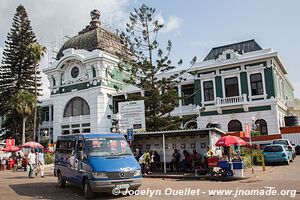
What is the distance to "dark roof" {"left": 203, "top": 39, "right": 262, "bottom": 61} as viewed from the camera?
32719 mm

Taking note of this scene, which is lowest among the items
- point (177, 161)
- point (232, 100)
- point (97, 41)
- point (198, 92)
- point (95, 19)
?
point (177, 161)

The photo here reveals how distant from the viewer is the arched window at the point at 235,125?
102ft

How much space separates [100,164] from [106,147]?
1105 mm

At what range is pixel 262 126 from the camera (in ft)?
99.1

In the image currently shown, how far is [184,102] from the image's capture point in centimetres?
3609

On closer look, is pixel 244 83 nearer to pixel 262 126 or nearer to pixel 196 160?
pixel 262 126

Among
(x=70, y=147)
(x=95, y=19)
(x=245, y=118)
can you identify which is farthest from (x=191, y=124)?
(x=70, y=147)

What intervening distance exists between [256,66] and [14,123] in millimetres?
30587

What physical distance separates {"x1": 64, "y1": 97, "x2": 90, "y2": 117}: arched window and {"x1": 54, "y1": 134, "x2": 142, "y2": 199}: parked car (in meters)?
27.1

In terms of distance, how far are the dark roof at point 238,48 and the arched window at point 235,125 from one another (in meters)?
6.96

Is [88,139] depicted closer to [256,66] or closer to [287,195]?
[287,195]

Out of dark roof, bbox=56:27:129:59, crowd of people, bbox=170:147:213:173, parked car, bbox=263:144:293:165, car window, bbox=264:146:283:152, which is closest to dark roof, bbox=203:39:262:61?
dark roof, bbox=56:27:129:59

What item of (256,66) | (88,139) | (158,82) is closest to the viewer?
(88,139)

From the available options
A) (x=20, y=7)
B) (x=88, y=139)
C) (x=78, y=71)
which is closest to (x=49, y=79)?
(x=78, y=71)
